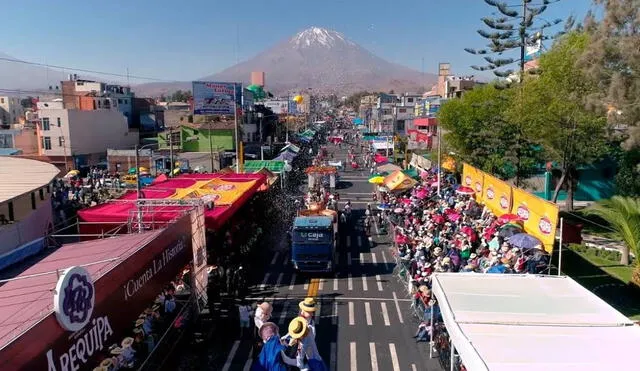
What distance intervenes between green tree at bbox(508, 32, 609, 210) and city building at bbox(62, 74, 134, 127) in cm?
5284

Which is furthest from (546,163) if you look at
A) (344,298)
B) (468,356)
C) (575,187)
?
(468,356)

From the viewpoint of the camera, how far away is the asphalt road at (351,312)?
35.4 ft

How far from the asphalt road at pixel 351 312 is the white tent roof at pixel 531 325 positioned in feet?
8.38

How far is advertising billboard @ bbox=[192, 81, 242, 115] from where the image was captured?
154 ft

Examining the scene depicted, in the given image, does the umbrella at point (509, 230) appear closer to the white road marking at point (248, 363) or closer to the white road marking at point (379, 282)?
the white road marking at point (379, 282)

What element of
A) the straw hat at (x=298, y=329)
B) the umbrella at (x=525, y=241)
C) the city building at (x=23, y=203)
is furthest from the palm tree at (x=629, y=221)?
the city building at (x=23, y=203)

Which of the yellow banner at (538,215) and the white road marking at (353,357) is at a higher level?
the yellow banner at (538,215)

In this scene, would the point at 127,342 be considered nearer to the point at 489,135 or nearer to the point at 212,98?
the point at 489,135

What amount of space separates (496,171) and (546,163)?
264cm

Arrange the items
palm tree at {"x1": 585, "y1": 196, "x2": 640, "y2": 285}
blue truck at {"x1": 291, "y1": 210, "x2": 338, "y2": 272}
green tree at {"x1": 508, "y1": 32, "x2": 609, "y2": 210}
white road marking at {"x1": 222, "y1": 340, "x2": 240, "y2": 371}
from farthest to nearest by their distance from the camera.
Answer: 1. green tree at {"x1": 508, "y1": 32, "x2": 609, "y2": 210}
2. blue truck at {"x1": 291, "y1": 210, "x2": 338, "y2": 272}
3. palm tree at {"x1": 585, "y1": 196, "x2": 640, "y2": 285}
4. white road marking at {"x1": 222, "y1": 340, "x2": 240, "y2": 371}

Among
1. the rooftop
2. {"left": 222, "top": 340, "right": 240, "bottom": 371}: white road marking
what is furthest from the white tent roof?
the rooftop

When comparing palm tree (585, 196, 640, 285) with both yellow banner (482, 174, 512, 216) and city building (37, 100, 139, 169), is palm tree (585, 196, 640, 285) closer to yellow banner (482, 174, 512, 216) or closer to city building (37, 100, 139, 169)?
yellow banner (482, 174, 512, 216)

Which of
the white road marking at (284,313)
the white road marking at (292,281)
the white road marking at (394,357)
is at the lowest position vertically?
the white road marking at (394,357)

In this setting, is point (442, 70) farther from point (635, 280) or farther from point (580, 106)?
point (635, 280)
